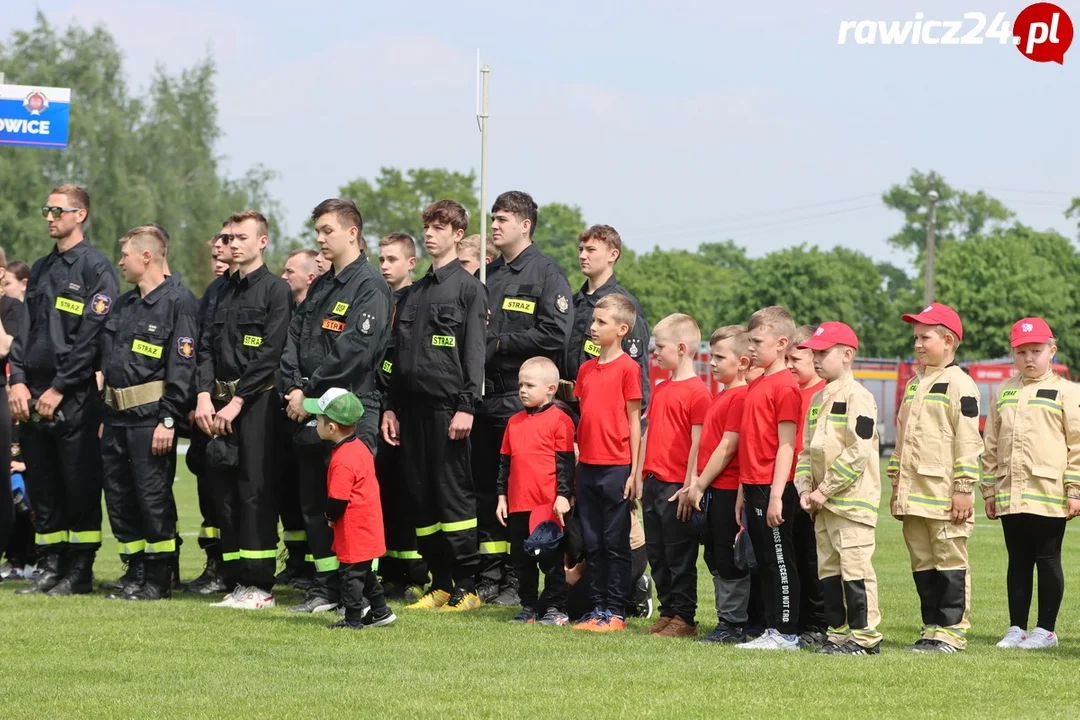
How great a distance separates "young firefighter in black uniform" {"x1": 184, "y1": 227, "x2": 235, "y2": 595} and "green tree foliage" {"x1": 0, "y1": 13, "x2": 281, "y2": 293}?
146ft

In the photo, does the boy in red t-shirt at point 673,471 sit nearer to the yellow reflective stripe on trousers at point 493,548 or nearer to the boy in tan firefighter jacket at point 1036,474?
the yellow reflective stripe on trousers at point 493,548

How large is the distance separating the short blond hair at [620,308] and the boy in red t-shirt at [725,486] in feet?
1.90

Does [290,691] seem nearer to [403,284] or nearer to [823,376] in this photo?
[823,376]

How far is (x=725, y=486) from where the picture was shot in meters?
8.54

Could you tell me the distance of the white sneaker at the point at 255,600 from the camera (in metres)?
9.70

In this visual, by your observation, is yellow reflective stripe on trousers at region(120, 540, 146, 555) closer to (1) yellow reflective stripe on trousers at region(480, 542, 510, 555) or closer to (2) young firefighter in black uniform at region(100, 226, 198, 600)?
(2) young firefighter in black uniform at region(100, 226, 198, 600)

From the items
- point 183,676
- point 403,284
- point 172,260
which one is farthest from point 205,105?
point 183,676

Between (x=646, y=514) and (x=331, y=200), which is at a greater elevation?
(x=331, y=200)

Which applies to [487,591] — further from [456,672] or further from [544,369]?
[456,672]

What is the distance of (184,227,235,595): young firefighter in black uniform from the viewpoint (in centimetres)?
1018

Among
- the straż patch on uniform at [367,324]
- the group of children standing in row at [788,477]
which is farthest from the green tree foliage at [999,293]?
the straż patch on uniform at [367,324]

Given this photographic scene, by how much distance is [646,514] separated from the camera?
8898mm

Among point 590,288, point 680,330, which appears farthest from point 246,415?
point 680,330

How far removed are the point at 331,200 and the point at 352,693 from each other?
3.97m
